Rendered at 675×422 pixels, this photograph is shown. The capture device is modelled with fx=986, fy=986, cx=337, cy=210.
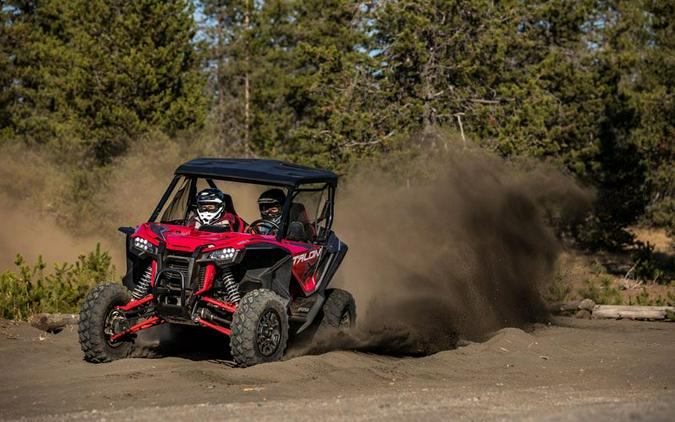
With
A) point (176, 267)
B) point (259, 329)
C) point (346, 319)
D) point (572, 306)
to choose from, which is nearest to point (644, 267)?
point (572, 306)

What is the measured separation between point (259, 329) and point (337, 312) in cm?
231

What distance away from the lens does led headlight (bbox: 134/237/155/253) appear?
10.8m

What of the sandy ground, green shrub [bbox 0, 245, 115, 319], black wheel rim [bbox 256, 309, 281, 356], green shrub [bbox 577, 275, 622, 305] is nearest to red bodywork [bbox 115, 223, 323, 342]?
black wheel rim [bbox 256, 309, 281, 356]

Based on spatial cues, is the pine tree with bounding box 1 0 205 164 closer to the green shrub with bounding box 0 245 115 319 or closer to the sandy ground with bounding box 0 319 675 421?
the green shrub with bounding box 0 245 115 319

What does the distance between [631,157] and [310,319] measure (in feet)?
73.7

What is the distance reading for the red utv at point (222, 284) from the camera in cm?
1044

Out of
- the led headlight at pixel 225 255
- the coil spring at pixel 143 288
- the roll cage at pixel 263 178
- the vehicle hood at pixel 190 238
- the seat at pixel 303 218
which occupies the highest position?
the roll cage at pixel 263 178

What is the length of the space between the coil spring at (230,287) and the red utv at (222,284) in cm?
1

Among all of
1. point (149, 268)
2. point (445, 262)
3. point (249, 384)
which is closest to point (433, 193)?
point (445, 262)

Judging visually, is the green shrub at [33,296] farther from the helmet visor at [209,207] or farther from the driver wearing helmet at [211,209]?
the helmet visor at [209,207]

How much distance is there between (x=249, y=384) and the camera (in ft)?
30.8

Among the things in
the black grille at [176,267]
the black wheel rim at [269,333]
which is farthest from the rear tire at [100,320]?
the black wheel rim at [269,333]

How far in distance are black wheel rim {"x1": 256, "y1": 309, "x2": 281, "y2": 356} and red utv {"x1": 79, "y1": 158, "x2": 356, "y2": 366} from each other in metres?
0.01

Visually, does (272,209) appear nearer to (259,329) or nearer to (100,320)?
(259,329)
